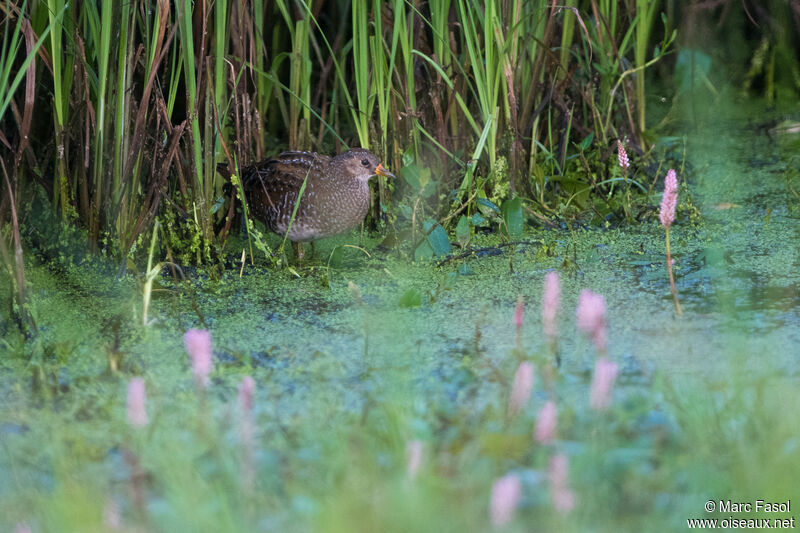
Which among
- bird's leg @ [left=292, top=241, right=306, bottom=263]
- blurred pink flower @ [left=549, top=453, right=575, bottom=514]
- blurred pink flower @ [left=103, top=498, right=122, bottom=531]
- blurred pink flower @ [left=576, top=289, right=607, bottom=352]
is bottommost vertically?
bird's leg @ [left=292, top=241, right=306, bottom=263]

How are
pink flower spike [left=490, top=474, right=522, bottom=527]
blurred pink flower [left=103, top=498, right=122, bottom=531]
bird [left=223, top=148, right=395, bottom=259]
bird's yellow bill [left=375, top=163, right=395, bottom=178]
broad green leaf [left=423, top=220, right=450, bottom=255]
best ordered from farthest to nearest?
bird's yellow bill [left=375, top=163, right=395, bottom=178] < bird [left=223, top=148, right=395, bottom=259] < broad green leaf [left=423, top=220, right=450, bottom=255] < blurred pink flower [left=103, top=498, right=122, bottom=531] < pink flower spike [left=490, top=474, right=522, bottom=527]

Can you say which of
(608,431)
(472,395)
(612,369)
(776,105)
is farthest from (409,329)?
(776,105)

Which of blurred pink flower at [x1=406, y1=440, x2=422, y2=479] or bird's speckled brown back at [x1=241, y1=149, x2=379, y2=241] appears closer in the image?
blurred pink flower at [x1=406, y1=440, x2=422, y2=479]

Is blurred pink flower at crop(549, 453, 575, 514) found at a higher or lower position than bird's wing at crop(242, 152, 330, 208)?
higher

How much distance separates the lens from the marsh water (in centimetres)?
225

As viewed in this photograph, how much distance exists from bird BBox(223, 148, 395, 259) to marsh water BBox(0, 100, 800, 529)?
0.41 feet

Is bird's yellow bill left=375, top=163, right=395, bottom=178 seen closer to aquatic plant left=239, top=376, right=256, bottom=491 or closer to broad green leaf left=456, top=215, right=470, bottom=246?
broad green leaf left=456, top=215, right=470, bottom=246

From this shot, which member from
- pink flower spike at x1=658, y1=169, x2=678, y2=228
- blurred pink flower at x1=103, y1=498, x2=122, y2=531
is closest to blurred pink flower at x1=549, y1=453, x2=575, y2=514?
blurred pink flower at x1=103, y1=498, x2=122, y2=531

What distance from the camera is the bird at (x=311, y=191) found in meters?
3.25

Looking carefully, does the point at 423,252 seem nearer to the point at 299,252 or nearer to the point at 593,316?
the point at 299,252

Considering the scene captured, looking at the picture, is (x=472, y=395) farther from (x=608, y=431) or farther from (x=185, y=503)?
(x=185, y=503)

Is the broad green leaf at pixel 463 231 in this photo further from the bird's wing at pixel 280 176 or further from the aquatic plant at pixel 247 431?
the aquatic plant at pixel 247 431

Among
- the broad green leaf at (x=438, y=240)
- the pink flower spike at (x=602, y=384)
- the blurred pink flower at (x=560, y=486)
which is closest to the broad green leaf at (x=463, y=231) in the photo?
the broad green leaf at (x=438, y=240)

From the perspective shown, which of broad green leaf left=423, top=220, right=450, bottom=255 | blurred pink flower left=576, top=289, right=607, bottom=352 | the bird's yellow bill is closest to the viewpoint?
blurred pink flower left=576, top=289, right=607, bottom=352
